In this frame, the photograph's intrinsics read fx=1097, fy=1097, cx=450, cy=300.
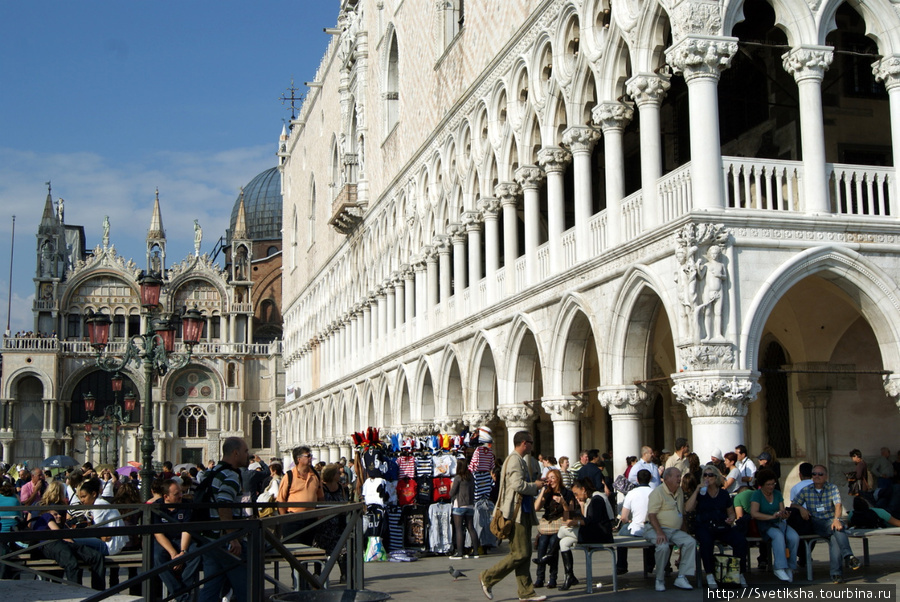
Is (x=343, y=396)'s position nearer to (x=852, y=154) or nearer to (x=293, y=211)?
(x=293, y=211)

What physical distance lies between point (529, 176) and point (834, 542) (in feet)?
33.9

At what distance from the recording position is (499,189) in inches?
789

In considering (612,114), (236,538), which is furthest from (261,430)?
(236,538)

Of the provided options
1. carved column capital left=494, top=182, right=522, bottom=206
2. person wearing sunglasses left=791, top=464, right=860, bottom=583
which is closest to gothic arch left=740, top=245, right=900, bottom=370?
person wearing sunglasses left=791, top=464, right=860, bottom=583

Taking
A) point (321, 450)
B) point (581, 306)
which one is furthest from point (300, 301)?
point (581, 306)

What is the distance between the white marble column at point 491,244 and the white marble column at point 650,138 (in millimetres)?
6564

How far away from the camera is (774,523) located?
9.52 metres

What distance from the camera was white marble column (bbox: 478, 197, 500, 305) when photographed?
20484mm

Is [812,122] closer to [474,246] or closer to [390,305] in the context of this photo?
[474,246]

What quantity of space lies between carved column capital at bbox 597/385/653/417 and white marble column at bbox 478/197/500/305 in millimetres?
5828

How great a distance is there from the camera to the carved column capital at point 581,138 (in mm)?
16391

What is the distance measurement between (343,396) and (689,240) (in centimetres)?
2446

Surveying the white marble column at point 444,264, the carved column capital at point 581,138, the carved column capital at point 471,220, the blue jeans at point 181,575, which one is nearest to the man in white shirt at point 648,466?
the carved column capital at point 581,138

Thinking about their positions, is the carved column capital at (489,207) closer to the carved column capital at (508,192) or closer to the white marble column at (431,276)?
the carved column capital at (508,192)
